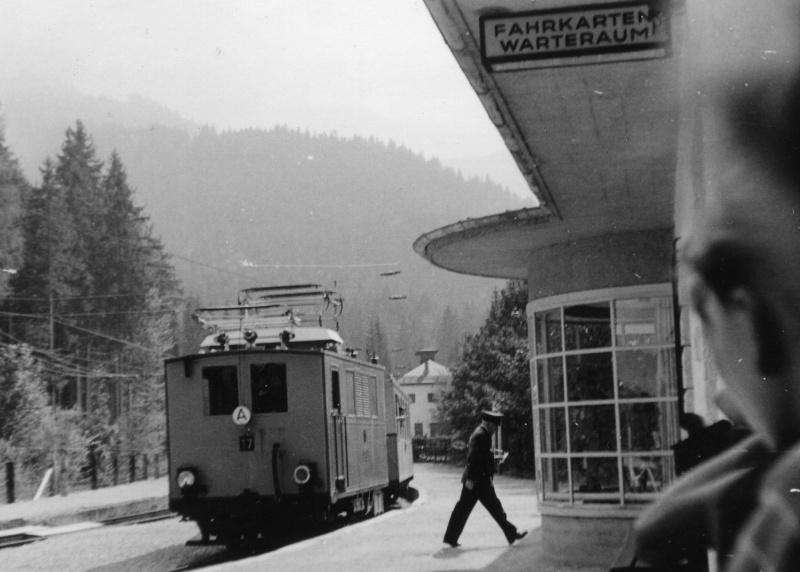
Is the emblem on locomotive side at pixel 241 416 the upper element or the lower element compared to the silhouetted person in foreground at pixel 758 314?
lower

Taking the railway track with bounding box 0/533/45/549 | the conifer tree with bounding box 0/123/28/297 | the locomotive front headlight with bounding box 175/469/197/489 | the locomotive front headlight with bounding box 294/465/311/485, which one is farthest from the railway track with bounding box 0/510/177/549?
the conifer tree with bounding box 0/123/28/297

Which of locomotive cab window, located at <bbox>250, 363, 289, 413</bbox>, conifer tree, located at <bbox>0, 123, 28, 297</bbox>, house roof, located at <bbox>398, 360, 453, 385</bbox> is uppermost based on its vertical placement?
conifer tree, located at <bbox>0, 123, 28, 297</bbox>

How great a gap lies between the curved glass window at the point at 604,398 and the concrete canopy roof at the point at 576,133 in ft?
2.50

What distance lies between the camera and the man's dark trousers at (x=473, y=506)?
11680 millimetres

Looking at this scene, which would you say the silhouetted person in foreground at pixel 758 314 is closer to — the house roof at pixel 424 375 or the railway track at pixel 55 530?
the railway track at pixel 55 530

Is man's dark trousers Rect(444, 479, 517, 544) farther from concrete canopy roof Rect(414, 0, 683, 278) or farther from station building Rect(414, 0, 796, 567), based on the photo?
concrete canopy roof Rect(414, 0, 683, 278)

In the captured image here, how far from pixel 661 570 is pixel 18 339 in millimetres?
53533

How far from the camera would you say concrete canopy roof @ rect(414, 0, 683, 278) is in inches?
180

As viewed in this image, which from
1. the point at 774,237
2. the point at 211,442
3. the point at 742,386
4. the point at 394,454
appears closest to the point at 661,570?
the point at 742,386

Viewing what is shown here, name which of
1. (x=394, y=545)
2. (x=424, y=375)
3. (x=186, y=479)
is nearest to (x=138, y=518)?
(x=186, y=479)

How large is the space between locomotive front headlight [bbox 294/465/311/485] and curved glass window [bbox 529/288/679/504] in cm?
488

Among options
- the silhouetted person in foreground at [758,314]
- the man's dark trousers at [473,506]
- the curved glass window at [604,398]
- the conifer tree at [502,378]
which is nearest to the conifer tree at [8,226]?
the conifer tree at [502,378]

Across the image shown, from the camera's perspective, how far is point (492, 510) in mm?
11789

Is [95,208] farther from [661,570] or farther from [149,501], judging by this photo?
[661,570]
